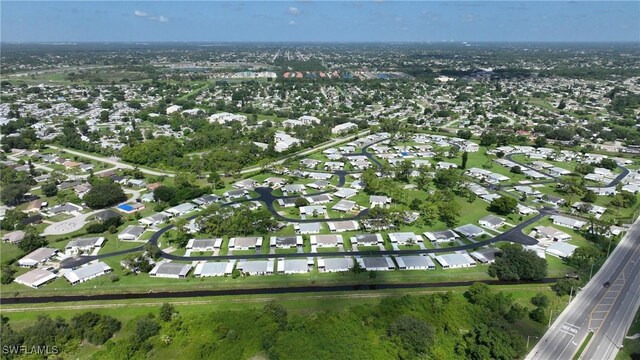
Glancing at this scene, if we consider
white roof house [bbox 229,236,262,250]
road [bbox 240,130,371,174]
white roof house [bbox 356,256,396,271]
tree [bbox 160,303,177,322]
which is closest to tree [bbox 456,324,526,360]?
white roof house [bbox 356,256,396,271]

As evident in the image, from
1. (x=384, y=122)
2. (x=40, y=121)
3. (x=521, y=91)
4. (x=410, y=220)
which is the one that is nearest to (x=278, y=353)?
(x=410, y=220)

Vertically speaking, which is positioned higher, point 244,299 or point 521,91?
point 521,91

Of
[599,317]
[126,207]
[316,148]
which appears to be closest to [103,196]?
[126,207]

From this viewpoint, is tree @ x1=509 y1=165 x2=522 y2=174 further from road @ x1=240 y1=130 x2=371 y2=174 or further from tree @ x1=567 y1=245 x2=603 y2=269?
road @ x1=240 y1=130 x2=371 y2=174

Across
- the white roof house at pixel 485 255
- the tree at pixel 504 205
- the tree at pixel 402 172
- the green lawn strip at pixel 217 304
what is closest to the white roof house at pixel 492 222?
the tree at pixel 504 205

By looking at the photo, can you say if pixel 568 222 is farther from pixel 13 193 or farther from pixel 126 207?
pixel 13 193

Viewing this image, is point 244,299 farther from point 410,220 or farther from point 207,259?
point 410,220

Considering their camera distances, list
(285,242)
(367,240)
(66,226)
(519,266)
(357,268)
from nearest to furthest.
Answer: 1. (519,266)
2. (357,268)
3. (285,242)
4. (367,240)
5. (66,226)
